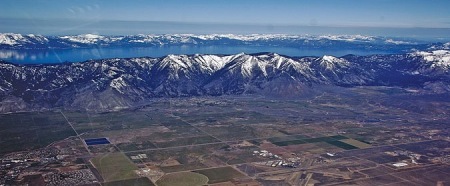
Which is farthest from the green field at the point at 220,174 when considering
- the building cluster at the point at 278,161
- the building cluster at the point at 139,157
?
the building cluster at the point at 139,157

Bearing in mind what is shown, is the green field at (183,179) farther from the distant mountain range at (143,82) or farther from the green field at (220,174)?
the distant mountain range at (143,82)

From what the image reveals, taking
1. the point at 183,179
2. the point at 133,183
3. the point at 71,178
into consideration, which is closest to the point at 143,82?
the point at 71,178

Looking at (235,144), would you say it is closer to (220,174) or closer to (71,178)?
(220,174)

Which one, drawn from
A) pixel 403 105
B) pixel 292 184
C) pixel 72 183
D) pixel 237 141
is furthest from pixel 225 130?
pixel 403 105

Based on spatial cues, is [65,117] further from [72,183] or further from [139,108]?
[72,183]

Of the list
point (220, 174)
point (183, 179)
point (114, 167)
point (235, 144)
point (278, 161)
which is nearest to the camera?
point (183, 179)

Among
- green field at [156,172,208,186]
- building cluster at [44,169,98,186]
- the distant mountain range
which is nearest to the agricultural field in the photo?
green field at [156,172,208,186]

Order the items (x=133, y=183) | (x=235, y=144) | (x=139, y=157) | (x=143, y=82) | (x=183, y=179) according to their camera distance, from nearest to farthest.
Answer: (x=133, y=183)
(x=183, y=179)
(x=139, y=157)
(x=235, y=144)
(x=143, y=82)
